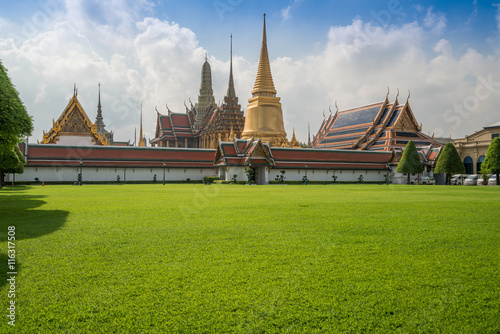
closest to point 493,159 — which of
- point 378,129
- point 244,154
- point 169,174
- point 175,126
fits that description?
point 378,129

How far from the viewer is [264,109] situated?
66188 mm

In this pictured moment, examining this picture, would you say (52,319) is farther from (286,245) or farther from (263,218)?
(263,218)

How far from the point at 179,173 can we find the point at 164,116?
3642 centimetres

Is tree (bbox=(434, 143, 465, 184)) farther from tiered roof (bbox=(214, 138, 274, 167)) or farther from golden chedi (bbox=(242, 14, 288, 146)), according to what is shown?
golden chedi (bbox=(242, 14, 288, 146))

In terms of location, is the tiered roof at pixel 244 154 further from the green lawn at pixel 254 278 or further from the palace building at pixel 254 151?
the green lawn at pixel 254 278

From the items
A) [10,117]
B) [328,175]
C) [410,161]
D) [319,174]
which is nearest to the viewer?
[10,117]

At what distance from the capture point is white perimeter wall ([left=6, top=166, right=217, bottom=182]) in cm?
4408

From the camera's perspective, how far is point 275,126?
66938mm

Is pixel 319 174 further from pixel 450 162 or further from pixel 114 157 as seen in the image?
pixel 114 157

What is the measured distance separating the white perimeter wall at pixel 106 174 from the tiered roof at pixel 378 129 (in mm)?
27217

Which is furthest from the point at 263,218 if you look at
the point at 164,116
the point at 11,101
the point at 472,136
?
the point at 164,116

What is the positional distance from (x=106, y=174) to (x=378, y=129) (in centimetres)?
4194

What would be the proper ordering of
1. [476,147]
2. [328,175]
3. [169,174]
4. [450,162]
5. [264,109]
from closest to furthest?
[450,162], [169,174], [328,175], [476,147], [264,109]

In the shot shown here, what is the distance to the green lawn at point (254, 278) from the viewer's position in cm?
430
